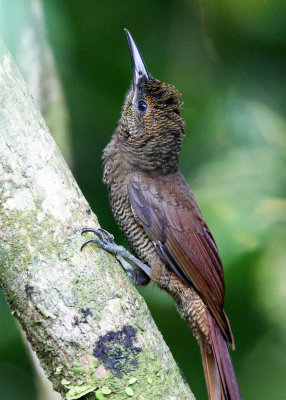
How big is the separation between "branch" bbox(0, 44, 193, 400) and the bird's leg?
34mm

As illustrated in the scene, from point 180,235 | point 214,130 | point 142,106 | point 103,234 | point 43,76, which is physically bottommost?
point 180,235

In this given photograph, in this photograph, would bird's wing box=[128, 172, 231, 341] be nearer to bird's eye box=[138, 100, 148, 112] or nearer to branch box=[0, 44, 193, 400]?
bird's eye box=[138, 100, 148, 112]

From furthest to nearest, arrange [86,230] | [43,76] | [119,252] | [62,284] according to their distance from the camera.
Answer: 1. [43,76]
2. [119,252]
3. [86,230]
4. [62,284]

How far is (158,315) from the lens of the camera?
3584 millimetres

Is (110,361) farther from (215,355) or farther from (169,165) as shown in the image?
(169,165)

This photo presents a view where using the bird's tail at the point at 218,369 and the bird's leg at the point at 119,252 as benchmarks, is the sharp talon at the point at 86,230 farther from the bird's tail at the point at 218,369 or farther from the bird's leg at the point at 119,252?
the bird's tail at the point at 218,369

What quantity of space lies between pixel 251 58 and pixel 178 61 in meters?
0.52

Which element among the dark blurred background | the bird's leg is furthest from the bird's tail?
the dark blurred background

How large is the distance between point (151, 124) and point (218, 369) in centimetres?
124

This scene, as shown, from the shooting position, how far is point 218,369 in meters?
2.58

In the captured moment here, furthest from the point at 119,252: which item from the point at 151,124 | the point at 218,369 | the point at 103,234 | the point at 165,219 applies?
the point at 151,124

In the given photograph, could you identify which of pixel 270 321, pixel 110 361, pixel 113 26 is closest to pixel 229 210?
pixel 270 321

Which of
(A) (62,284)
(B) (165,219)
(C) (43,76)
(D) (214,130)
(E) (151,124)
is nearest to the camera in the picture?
(A) (62,284)

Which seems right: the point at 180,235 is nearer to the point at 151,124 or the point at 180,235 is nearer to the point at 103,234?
the point at 151,124
